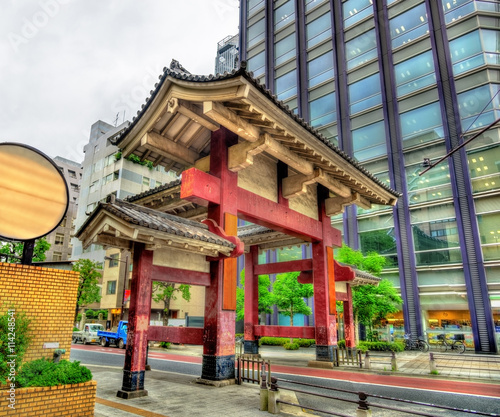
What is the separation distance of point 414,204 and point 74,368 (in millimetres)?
28078

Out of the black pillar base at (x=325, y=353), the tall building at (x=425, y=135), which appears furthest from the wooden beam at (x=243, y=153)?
the tall building at (x=425, y=135)

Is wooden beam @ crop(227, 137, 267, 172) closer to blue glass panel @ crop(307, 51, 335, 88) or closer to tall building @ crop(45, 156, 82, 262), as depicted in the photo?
blue glass panel @ crop(307, 51, 335, 88)

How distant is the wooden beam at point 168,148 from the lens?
1123cm

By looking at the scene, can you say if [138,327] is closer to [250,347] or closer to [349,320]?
[250,347]

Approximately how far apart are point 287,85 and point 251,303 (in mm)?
30820

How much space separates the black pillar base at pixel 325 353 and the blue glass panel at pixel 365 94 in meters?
25.6

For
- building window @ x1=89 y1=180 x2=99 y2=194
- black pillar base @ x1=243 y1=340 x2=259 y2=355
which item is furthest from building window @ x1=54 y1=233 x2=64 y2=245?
black pillar base @ x1=243 y1=340 x2=259 y2=355

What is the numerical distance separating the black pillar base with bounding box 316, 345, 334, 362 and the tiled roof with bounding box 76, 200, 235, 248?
7739 millimetres

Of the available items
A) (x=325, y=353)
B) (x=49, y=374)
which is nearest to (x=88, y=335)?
(x=325, y=353)

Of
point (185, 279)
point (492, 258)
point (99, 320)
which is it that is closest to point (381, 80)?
point (492, 258)

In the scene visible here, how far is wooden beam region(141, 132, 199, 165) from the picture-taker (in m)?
11.2

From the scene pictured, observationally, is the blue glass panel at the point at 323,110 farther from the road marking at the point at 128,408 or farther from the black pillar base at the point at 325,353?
the road marking at the point at 128,408

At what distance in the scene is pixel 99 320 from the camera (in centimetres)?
4556

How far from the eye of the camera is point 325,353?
14367mm
